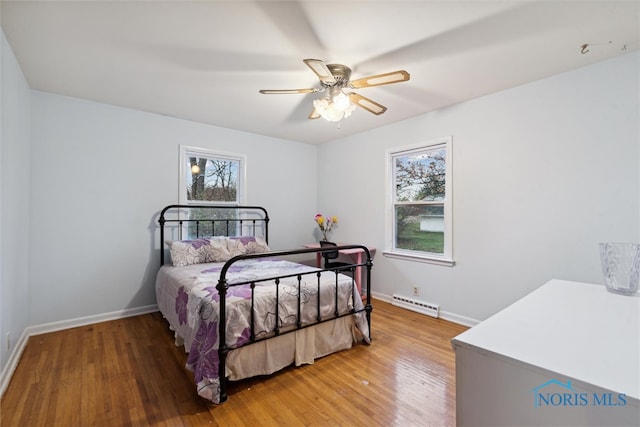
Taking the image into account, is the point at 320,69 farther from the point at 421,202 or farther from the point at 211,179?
the point at 211,179

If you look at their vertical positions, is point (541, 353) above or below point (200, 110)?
below

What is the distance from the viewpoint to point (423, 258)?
3.36m

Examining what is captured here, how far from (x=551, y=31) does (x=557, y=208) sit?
54.5 inches

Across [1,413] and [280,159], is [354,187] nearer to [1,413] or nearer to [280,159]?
[280,159]

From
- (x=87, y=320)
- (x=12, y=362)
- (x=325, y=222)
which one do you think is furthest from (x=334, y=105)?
(x=87, y=320)

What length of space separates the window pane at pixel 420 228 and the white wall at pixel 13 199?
3689 mm

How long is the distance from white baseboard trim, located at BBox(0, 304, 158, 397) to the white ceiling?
7.54 feet

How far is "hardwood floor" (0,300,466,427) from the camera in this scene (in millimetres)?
1646

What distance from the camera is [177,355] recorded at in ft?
7.79

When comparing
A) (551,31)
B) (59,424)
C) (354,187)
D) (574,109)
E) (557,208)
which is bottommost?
(59,424)

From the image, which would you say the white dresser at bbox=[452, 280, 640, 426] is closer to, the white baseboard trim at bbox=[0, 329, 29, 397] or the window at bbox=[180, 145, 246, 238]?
the white baseboard trim at bbox=[0, 329, 29, 397]

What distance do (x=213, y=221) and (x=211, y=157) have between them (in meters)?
0.88

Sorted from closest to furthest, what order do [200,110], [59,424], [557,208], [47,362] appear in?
[59,424] → [47,362] → [557,208] → [200,110]

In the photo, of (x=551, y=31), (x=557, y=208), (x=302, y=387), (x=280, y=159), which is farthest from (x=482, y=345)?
(x=280, y=159)
